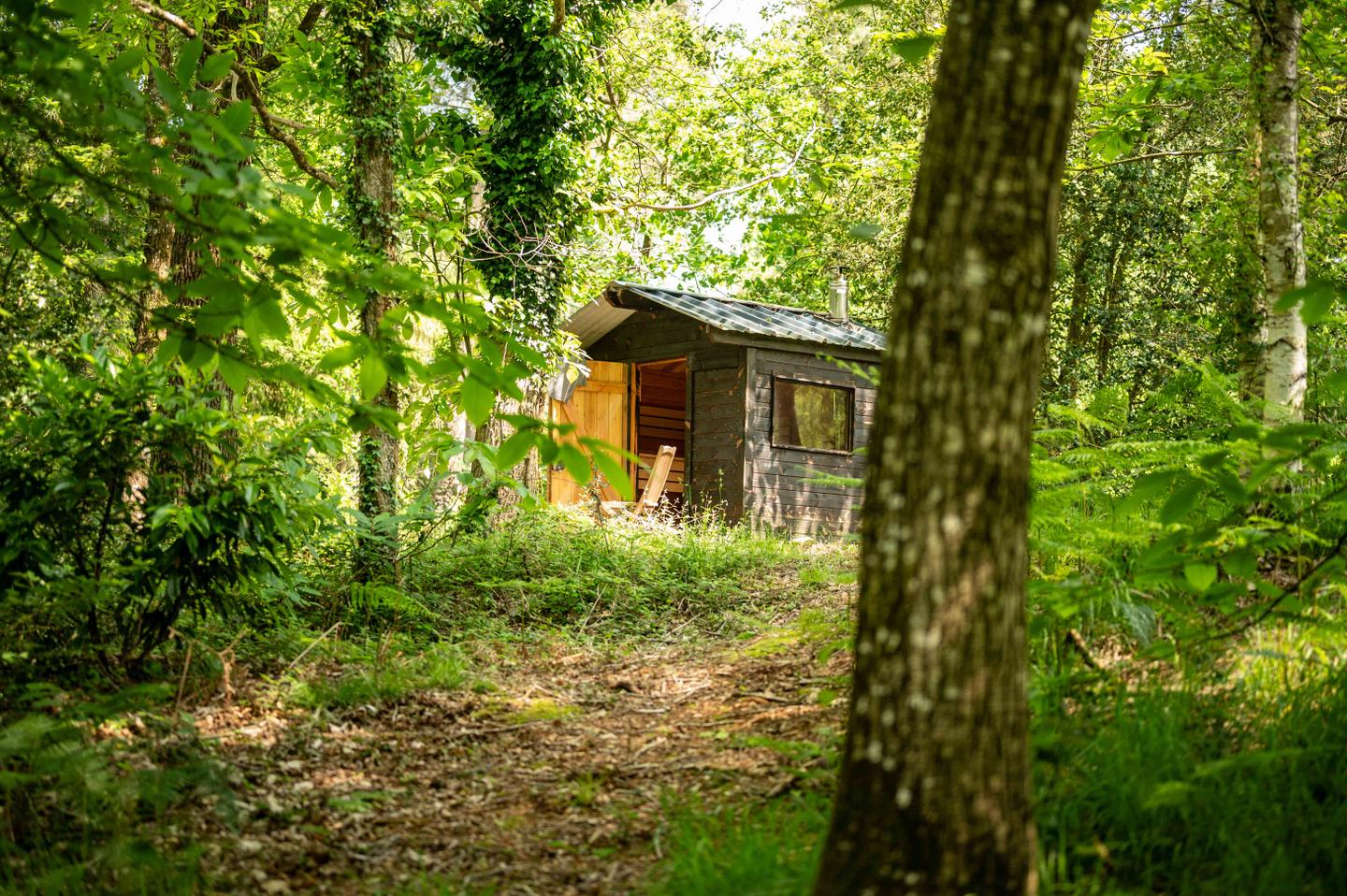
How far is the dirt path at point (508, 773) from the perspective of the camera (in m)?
3.34

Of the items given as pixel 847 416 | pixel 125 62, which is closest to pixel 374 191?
pixel 125 62

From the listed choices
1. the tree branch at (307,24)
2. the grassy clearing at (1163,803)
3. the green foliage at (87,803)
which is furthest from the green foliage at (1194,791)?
the tree branch at (307,24)

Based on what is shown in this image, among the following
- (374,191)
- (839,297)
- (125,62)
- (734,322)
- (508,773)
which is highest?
(839,297)

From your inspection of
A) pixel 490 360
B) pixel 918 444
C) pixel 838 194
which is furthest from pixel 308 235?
pixel 838 194

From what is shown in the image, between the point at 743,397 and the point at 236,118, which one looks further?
the point at 743,397

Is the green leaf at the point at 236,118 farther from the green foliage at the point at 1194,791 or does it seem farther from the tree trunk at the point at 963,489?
the green foliage at the point at 1194,791

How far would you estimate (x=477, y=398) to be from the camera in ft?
11.1

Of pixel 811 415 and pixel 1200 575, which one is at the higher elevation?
pixel 811 415

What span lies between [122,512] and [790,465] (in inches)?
451

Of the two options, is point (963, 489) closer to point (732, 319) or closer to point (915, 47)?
point (915, 47)

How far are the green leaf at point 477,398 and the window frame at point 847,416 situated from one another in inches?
464

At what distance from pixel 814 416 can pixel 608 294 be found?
3901 millimetres

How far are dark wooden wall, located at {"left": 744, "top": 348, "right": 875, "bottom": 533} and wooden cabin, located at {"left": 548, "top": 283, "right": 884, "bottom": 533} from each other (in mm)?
20

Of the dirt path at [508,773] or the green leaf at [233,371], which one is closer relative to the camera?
the dirt path at [508,773]
